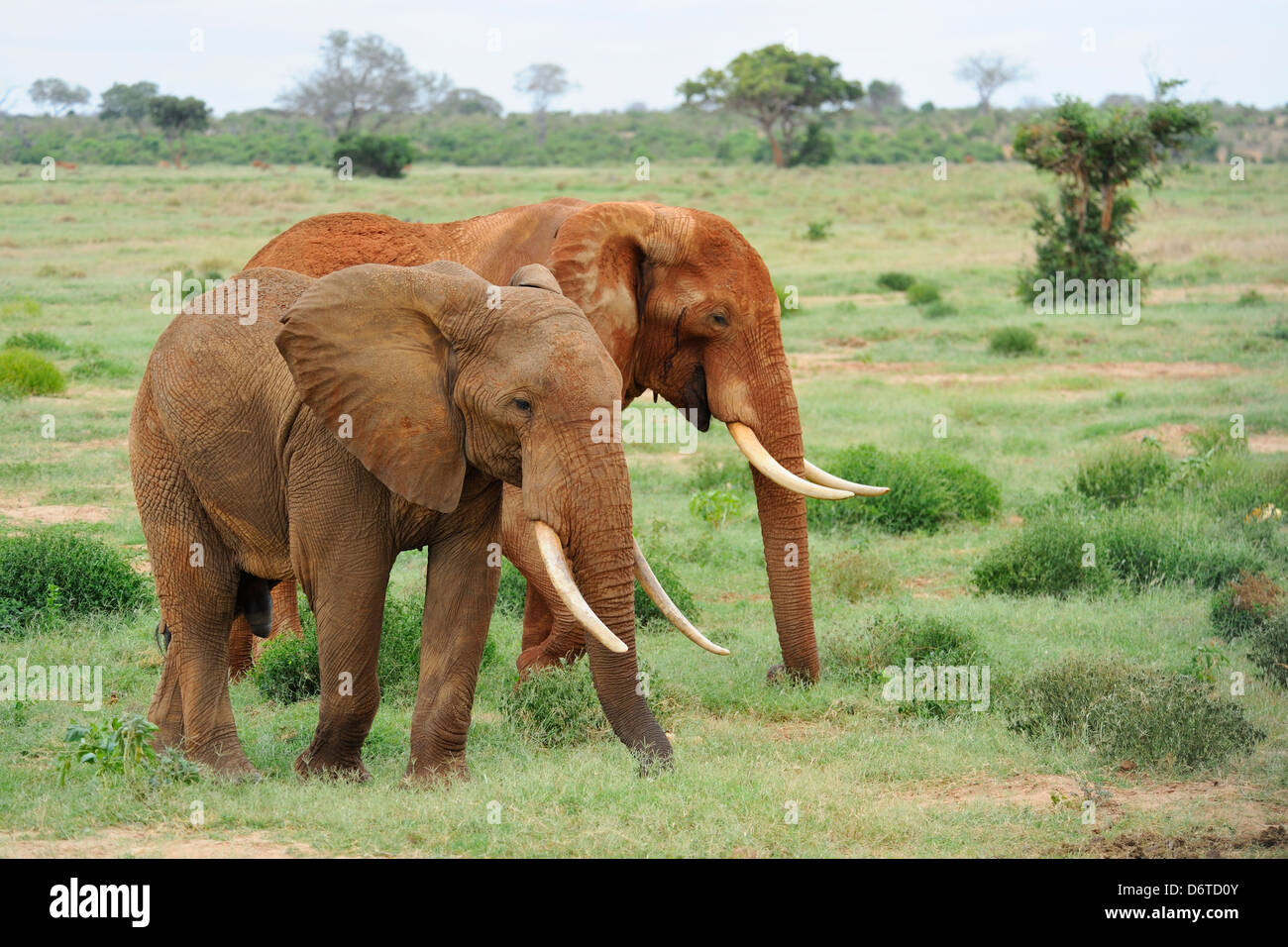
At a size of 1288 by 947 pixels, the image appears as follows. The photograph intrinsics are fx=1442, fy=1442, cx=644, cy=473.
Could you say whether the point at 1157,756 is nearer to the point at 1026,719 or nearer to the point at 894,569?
the point at 1026,719

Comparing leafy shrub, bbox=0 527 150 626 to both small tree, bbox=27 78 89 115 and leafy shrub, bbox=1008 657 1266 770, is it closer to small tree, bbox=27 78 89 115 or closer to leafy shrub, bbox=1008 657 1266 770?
leafy shrub, bbox=1008 657 1266 770

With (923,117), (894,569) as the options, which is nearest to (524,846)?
(894,569)

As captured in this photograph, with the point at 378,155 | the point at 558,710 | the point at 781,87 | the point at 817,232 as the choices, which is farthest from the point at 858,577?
the point at 781,87

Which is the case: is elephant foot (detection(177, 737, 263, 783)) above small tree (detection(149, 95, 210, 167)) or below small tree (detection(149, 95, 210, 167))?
below

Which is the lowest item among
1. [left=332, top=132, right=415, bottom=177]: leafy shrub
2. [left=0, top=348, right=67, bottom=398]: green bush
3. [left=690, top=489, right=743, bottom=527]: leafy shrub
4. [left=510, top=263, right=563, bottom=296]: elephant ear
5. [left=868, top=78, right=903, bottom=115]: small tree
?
[left=690, top=489, right=743, bottom=527]: leafy shrub

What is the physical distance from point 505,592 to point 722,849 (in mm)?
4276

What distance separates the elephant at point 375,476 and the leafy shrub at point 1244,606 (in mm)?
3968

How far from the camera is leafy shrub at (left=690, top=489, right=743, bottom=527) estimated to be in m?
10.6

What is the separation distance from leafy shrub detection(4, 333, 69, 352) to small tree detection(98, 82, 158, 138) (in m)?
54.0

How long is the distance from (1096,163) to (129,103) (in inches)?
2189

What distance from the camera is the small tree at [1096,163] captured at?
23.2 metres

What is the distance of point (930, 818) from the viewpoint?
534 centimetres

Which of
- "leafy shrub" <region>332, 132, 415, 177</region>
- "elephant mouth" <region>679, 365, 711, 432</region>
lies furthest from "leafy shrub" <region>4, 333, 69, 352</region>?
"leafy shrub" <region>332, 132, 415, 177</region>

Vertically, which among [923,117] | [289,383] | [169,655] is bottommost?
[169,655]
